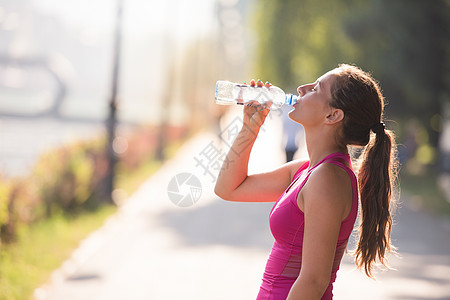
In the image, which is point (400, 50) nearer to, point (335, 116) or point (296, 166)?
point (296, 166)

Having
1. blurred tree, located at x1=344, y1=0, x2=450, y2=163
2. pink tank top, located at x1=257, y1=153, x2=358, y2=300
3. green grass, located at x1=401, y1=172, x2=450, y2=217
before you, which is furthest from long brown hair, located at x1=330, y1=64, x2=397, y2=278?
blurred tree, located at x1=344, y1=0, x2=450, y2=163

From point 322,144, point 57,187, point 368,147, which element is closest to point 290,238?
point 322,144

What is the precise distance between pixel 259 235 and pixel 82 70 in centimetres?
12642

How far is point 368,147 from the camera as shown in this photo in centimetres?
283

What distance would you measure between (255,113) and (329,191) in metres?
0.65

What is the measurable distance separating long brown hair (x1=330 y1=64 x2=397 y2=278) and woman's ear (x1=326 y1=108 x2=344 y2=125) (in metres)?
0.02

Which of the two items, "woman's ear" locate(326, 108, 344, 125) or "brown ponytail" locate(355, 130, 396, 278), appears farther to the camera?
"brown ponytail" locate(355, 130, 396, 278)

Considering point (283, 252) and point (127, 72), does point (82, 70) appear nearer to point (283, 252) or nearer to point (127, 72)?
point (127, 72)

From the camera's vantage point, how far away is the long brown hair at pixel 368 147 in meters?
2.62

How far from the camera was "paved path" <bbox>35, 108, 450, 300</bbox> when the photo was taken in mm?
7203

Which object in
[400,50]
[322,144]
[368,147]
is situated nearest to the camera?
[322,144]

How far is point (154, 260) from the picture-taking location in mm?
8648

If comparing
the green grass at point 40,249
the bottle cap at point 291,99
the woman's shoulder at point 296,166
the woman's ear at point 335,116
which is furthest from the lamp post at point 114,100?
the woman's ear at point 335,116

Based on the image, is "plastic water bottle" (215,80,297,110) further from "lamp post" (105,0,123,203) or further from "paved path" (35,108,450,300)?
"lamp post" (105,0,123,203)
